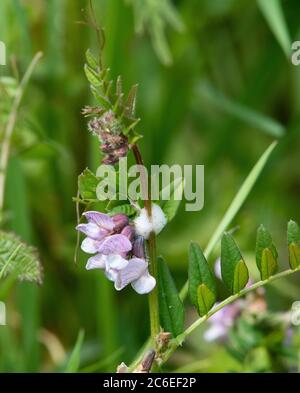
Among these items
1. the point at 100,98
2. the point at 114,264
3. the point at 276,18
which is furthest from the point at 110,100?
the point at 276,18

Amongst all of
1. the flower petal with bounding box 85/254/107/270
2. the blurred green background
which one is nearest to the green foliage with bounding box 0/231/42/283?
the flower petal with bounding box 85/254/107/270

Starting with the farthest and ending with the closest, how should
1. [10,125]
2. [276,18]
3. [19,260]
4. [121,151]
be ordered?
[276,18], [10,125], [19,260], [121,151]

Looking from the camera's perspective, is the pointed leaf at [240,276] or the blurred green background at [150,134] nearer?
the pointed leaf at [240,276]

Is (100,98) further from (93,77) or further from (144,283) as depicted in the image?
(144,283)

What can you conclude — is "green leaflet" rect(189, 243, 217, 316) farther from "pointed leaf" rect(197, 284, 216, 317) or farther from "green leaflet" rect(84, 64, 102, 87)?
"green leaflet" rect(84, 64, 102, 87)

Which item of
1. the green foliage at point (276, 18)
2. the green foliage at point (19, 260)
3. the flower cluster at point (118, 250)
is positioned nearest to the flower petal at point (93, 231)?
the flower cluster at point (118, 250)

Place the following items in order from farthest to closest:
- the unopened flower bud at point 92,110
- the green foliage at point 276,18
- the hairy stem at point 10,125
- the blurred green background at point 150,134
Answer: the blurred green background at point 150,134
the green foliage at point 276,18
the hairy stem at point 10,125
the unopened flower bud at point 92,110

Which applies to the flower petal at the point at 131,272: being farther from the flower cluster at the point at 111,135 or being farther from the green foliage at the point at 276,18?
the green foliage at the point at 276,18
